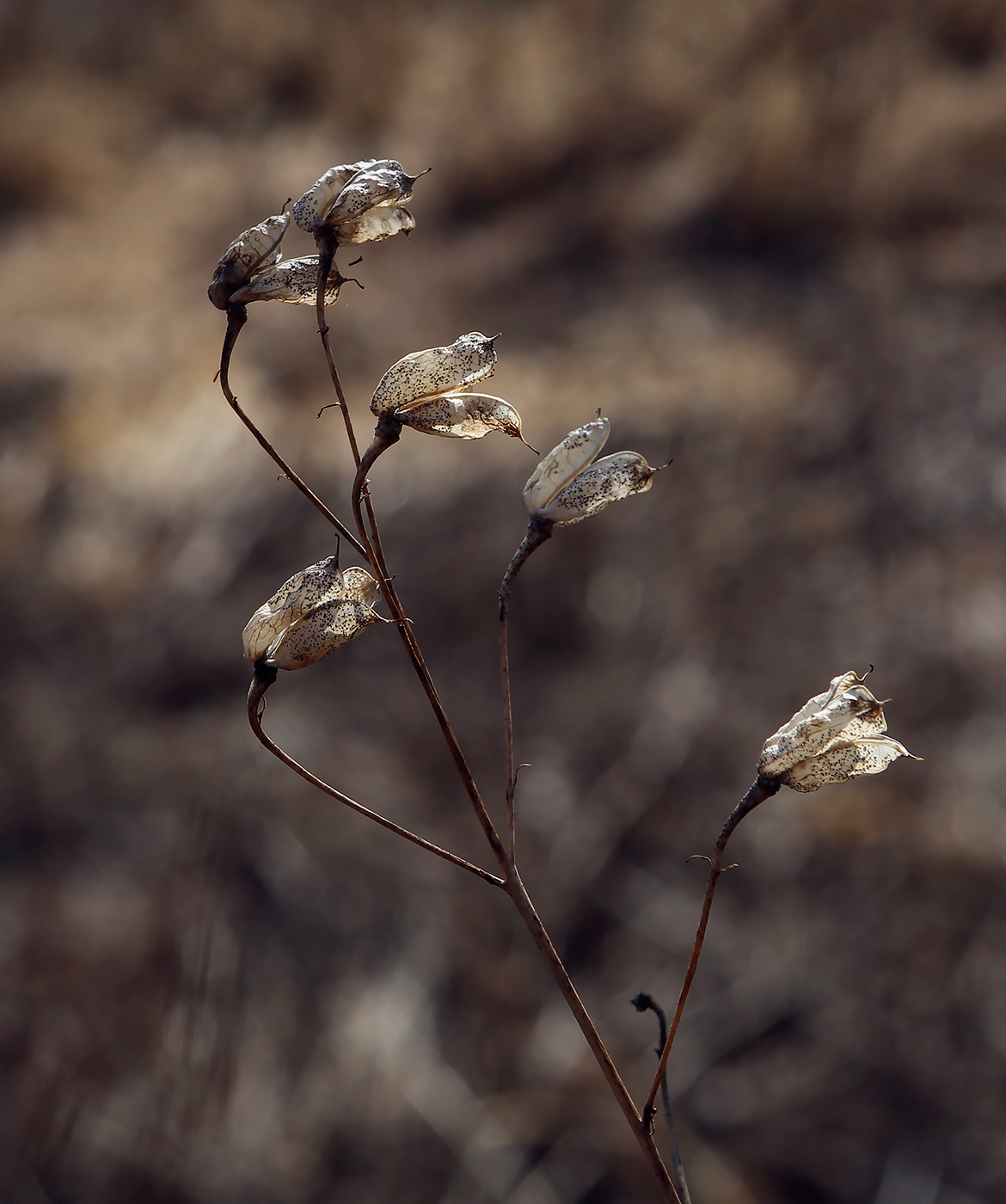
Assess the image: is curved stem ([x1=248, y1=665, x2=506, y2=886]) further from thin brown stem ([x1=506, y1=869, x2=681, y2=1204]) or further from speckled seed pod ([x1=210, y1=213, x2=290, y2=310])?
speckled seed pod ([x1=210, y1=213, x2=290, y2=310])

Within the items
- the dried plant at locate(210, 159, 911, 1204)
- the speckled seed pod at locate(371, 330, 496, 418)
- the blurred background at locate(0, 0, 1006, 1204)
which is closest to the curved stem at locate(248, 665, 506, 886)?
the dried plant at locate(210, 159, 911, 1204)

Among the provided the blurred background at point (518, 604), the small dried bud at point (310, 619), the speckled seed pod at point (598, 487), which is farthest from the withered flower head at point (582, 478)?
the blurred background at point (518, 604)

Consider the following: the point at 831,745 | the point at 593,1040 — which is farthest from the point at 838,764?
the point at 593,1040

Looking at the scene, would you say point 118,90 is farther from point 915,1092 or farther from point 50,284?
point 915,1092

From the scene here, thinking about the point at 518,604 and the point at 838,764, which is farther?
the point at 518,604

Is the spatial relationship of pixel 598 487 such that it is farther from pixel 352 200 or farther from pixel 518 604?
pixel 518 604

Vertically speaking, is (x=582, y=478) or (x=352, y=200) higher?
(x=352, y=200)
